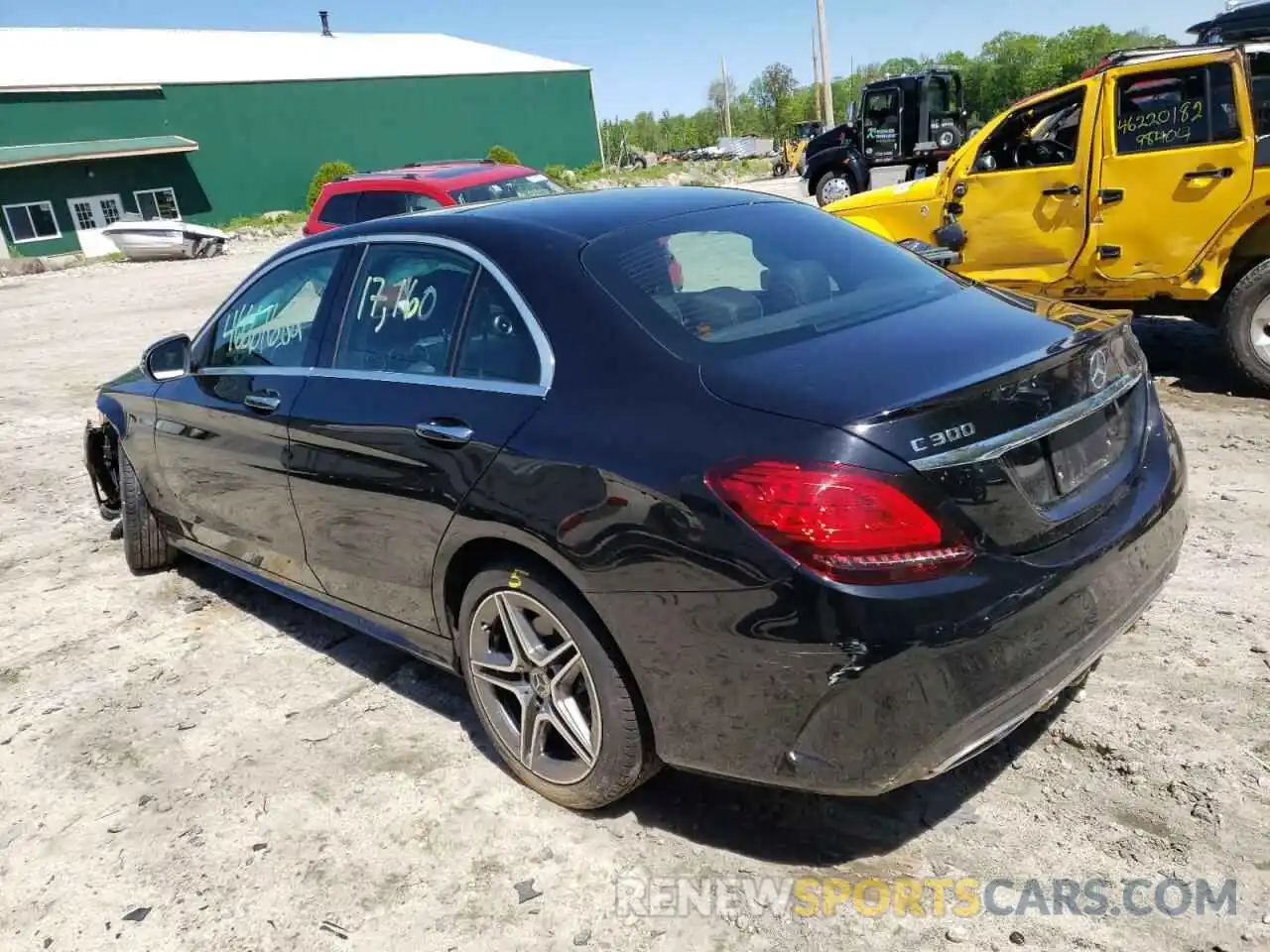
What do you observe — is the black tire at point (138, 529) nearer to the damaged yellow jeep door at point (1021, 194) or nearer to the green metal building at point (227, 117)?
the damaged yellow jeep door at point (1021, 194)

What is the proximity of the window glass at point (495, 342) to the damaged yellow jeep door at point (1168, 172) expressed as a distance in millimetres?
4965

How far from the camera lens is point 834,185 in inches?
825

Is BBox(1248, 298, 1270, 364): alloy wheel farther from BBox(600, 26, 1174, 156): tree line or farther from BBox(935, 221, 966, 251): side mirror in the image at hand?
BBox(600, 26, 1174, 156): tree line

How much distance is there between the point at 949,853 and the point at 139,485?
157 inches

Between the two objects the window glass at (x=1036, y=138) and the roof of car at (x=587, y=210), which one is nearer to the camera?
the roof of car at (x=587, y=210)

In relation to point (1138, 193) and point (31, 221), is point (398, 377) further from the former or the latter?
point (31, 221)

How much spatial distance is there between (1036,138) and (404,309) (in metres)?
5.53

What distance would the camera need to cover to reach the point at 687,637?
236cm

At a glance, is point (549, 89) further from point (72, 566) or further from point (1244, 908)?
point (1244, 908)

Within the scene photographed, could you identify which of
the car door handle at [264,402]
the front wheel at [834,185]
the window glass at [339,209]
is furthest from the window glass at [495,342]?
the front wheel at [834,185]

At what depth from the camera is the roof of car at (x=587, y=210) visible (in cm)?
312
